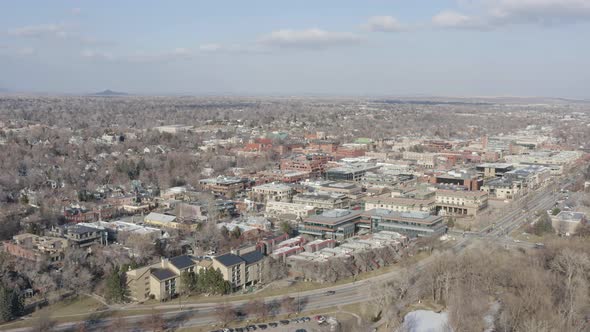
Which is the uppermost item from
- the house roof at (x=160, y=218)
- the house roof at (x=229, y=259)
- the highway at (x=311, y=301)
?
the house roof at (x=229, y=259)

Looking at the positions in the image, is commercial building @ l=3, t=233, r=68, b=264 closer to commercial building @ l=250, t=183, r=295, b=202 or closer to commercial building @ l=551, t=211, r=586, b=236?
commercial building @ l=250, t=183, r=295, b=202

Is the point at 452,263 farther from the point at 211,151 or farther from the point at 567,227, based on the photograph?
the point at 211,151

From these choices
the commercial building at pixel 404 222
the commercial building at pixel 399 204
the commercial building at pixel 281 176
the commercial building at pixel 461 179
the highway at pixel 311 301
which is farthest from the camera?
the commercial building at pixel 281 176

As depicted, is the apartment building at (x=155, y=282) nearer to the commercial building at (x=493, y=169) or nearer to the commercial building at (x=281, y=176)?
the commercial building at (x=281, y=176)

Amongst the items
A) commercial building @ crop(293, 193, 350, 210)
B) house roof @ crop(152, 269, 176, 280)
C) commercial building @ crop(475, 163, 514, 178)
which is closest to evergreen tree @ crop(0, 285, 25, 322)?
house roof @ crop(152, 269, 176, 280)

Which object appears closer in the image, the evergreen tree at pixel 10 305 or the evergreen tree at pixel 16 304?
the evergreen tree at pixel 10 305

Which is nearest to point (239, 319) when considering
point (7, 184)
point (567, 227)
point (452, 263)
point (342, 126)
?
point (452, 263)

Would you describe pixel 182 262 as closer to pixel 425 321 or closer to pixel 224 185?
pixel 425 321

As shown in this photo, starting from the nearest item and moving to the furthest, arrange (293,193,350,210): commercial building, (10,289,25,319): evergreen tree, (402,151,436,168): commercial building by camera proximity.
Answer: (10,289,25,319): evergreen tree → (293,193,350,210): commercial building → (402,151,436,168): commercial building

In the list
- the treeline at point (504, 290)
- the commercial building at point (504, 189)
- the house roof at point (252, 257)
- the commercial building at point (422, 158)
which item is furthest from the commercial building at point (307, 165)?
the treeline at point (504, 290)
